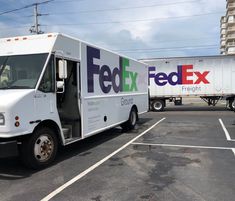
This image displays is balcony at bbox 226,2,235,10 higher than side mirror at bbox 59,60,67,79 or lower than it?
higher

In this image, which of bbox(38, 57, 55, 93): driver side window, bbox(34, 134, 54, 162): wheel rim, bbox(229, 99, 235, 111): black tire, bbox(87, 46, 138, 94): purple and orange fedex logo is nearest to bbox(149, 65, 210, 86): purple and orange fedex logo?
bbox(229, 99, 235, 111): black tire

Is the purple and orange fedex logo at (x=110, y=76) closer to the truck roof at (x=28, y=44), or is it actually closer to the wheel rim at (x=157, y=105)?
the truck roof at (x=28, y=44)

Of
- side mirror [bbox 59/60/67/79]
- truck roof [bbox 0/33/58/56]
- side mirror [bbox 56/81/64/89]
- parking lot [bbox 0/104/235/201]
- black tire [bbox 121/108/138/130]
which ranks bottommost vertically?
parking lot [bbox 0/104/235/201]

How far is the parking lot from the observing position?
5.50 m

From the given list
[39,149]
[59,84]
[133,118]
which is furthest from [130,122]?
[39,149]

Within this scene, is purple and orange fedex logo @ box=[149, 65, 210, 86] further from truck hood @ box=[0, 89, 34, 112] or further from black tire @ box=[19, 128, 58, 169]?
truck hood @ box=[0, 89, 34, 112]

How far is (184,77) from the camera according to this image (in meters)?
23.4

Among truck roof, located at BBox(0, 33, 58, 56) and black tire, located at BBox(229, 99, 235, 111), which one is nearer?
truck roof, located at BBox(0, 33, 58, 56)

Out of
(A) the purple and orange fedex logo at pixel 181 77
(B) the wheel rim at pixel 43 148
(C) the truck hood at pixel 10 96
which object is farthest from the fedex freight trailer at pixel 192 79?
(C) the truck hood at pixel 10 96

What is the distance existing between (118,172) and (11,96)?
2649 mm

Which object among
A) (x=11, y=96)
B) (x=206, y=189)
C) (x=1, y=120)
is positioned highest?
(x=11, y=96)

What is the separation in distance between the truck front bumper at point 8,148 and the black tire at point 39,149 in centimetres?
39

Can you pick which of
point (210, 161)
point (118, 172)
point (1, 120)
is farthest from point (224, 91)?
point (1, 120)

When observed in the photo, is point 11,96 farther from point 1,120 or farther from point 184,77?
point 184,77
